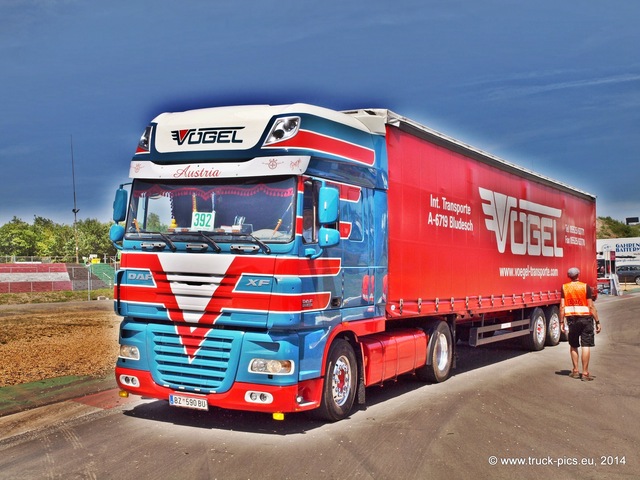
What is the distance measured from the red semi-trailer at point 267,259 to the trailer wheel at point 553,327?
8.18m

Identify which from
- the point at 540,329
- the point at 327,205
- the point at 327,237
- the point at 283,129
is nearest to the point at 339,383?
the point at 327,237

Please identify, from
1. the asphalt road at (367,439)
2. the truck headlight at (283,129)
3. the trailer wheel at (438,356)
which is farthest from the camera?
the trailer wheel at (438,356)

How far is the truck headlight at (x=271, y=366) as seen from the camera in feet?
24.0

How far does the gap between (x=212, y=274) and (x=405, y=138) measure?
415 centimetres

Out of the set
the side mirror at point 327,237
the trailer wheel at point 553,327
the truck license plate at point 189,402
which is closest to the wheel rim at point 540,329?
the trailer wheel at point 553,327

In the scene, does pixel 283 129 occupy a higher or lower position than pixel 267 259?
higher

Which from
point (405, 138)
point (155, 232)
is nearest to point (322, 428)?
point (155, 232)

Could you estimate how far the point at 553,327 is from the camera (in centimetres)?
1739

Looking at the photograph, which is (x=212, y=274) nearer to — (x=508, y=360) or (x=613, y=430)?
(x=613, y=430)

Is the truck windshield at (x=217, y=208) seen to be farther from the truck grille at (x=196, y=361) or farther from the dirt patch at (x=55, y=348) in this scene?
the dirt patch at (x=55, y=348)

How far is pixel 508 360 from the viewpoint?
14.5 metres

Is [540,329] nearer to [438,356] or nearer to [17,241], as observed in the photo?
[438,356]

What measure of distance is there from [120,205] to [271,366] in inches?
109

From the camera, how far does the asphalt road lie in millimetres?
6402
